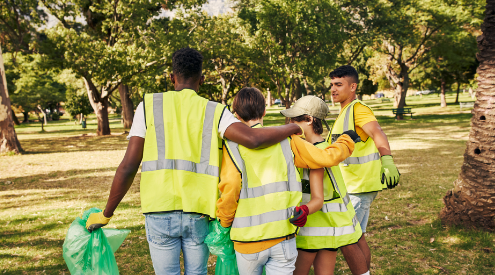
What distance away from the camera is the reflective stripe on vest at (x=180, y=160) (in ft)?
7.23

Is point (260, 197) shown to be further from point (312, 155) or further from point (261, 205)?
point (312, 155)

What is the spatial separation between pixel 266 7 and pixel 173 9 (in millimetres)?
5841

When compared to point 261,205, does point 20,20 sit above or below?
above

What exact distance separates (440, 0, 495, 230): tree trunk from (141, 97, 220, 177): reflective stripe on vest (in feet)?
13.8

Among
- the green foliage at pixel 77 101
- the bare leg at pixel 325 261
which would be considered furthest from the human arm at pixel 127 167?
the green foliage at pixel 77 101

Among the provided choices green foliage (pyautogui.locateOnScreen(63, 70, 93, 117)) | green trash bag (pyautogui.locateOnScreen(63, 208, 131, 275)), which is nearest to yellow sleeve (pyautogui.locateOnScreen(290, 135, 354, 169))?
green trash bag (pyautogui.locateOnScreen(63, 208, 131, 275))

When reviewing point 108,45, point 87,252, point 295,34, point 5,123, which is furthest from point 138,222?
point 295,34

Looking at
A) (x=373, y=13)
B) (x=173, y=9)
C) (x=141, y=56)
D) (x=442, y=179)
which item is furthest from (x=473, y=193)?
(x=373, y=13)

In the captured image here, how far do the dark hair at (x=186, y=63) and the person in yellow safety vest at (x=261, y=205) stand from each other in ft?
1.77

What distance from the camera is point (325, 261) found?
2637 mm

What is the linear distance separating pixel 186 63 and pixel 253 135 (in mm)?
686

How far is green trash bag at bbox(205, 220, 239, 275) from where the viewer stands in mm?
2299

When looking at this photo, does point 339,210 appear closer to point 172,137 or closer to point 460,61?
point 172,137

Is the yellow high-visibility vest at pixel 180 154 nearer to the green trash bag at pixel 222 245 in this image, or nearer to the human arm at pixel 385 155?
the green trash bag at pixel 222 245
